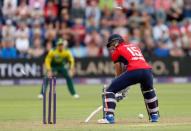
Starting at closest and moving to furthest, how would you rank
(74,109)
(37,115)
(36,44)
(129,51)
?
(129,51), (37,115), (74,109), (36,44)

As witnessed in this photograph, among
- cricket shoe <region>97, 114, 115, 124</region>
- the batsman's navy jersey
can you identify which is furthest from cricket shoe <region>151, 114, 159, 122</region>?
the batsman's navy jersey

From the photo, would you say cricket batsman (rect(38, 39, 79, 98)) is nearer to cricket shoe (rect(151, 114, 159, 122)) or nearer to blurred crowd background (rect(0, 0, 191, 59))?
blurred crowd background (rect(0, 0, 191, 59))

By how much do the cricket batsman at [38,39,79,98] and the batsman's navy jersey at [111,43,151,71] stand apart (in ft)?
30.8

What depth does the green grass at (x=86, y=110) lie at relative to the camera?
1395cm

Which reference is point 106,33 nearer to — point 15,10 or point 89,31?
point 89,31

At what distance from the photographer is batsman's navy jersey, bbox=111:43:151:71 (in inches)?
581

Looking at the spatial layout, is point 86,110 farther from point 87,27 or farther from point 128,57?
point 87,27

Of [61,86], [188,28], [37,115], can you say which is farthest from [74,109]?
[188,28]

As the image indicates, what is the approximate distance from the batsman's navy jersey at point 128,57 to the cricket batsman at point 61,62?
9.39 m

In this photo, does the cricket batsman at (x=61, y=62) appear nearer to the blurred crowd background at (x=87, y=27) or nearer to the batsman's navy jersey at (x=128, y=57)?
the blurred crowd background at (x=87, y=27)

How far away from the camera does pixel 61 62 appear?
24.7 metres

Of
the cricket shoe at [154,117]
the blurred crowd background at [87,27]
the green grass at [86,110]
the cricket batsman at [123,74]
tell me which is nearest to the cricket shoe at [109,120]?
the cricket batsman at [123,74]

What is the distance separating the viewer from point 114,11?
32.3 meters

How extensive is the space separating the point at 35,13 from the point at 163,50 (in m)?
5.63
